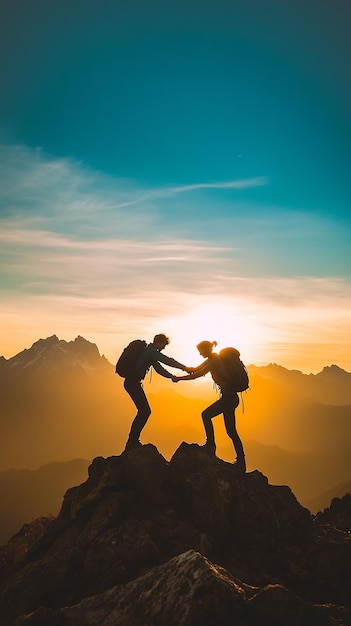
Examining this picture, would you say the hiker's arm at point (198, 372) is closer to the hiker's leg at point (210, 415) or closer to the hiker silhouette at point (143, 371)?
the hiker silhouette at point (143, 371)

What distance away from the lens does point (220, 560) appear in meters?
10.9

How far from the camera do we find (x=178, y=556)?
8328 millimetres

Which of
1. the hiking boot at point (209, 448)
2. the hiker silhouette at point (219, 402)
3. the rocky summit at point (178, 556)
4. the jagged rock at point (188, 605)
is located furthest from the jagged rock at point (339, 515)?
the jagged rock at point (188, 605)

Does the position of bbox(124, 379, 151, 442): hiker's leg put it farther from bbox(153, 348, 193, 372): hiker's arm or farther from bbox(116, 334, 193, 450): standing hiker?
bbox(153, 348, 193, 372): hiker's arm

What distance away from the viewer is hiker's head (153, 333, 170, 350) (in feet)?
49.1

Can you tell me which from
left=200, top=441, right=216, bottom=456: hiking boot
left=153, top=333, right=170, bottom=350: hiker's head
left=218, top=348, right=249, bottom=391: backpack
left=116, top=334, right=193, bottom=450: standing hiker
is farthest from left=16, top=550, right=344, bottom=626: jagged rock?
left=153, top=333, right=170, bottom=350: hiker's head

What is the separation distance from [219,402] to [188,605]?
8097mm

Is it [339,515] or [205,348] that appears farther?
[339,515]

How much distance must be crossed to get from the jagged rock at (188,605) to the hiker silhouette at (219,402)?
21.8ft

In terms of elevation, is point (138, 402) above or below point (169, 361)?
below

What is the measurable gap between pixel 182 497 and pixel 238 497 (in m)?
1.63

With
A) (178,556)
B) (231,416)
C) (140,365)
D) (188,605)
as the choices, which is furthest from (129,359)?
(188,605)

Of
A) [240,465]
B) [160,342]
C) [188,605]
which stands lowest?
[188,605]

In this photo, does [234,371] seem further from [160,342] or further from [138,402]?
[138,402]
